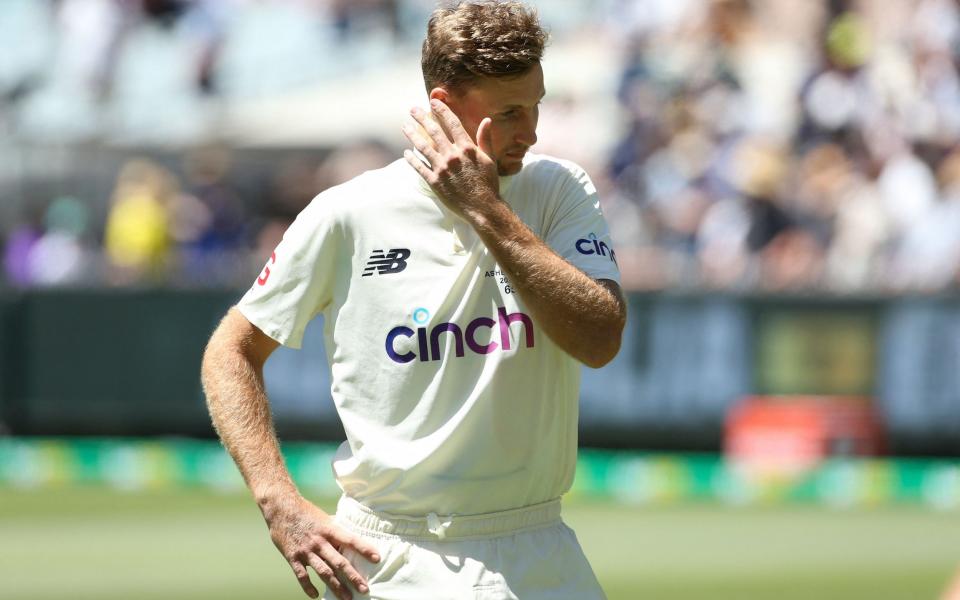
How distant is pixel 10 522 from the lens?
1180 centimetres

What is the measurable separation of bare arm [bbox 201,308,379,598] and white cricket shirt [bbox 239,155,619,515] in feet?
0.28

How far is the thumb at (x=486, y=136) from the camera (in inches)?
139

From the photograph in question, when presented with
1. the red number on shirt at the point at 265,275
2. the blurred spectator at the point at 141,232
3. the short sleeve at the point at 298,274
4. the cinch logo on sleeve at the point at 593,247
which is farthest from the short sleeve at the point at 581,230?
the blurred spectator at the point at 141,232

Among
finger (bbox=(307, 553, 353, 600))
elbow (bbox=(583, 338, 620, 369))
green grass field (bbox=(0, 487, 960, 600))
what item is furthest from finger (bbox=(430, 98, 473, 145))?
green grass field (bbox=(0, 487, 960, 600))

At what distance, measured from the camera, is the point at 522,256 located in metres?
3.45

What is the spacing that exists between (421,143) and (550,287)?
39 centimetres

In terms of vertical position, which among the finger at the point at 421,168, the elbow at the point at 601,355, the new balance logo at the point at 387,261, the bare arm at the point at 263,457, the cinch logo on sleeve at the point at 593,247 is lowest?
the bare arm at the point at 263,457

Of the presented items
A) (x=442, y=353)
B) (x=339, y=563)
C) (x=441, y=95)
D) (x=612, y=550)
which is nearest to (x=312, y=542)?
(x=339, y=563)

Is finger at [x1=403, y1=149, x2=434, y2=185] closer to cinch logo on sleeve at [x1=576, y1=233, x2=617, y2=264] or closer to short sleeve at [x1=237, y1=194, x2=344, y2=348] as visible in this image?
short sleeve at [x1=237, y1=194, x2=344, y2=348]

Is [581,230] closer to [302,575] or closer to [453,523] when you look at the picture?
[453,523]

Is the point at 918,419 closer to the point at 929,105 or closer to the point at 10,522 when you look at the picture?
the point at 929,105

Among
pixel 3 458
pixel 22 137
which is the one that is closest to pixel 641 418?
pixel 3 458

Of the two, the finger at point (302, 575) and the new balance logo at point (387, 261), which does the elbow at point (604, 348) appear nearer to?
the new balance logo at point (387, 261)

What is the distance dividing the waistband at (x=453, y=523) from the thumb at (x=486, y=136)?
731mm
